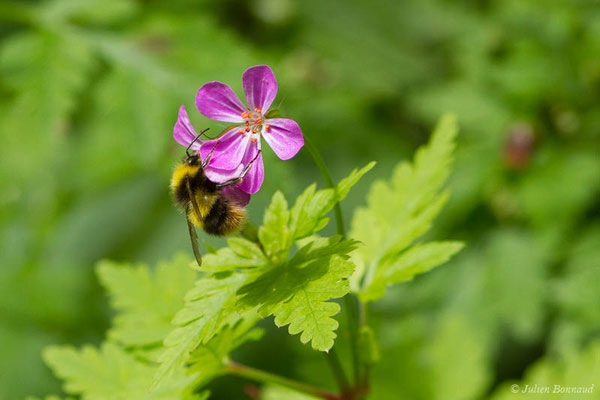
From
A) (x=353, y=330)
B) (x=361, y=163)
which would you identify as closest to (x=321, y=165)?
(x=353, y=330)

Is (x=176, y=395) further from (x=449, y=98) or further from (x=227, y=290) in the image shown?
(x=449, y=98)

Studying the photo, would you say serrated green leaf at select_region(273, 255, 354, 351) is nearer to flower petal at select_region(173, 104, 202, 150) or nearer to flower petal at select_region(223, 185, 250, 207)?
flower petal at select_region(223, 185, 250, 207)

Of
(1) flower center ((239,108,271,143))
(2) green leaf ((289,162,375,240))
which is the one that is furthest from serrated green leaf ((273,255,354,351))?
(1) flower center ((239,108,271,143))

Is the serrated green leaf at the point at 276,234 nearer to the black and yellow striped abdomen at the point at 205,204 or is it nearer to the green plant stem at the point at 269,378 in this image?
the black and yellow striped abdomen at the point at 205,204

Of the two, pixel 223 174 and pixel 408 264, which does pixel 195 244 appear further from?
pixel 408 264

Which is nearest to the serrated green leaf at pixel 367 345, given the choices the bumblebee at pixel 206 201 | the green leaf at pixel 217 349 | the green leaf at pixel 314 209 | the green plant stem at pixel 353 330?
the green plant stem at pixel 353 330

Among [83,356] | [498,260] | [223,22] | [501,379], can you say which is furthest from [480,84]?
[83,356]
